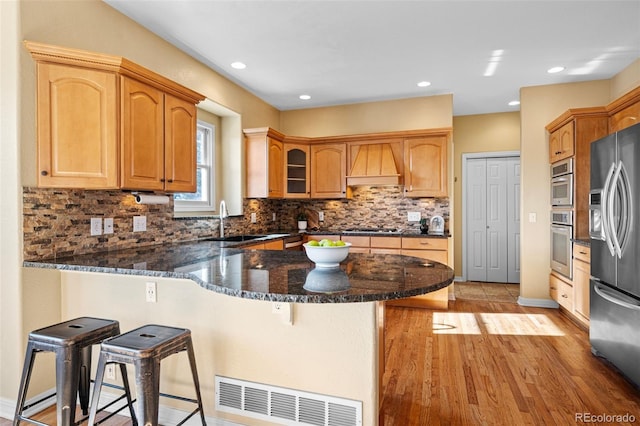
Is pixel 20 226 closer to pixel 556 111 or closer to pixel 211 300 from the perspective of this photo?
pixel 211 300

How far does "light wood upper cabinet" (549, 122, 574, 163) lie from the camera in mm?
3757

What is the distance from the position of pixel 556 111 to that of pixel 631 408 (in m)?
3.44

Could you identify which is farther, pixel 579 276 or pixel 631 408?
pixel 579 276

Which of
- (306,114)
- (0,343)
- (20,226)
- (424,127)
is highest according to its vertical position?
(306,114)

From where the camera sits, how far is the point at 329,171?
16.6ft

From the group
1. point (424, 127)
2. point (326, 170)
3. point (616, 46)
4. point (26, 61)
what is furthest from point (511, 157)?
point (26, 61)

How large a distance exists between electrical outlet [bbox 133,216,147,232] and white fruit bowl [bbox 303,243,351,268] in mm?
1787

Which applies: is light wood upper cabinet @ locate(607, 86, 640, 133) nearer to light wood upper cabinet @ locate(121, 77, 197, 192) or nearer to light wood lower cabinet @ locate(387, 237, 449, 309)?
light wood lower cabinet @ locate(387, 237, 449, 309)

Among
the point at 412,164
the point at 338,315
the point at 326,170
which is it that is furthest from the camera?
the point at 326,170

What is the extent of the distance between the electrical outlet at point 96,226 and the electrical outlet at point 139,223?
318 mm

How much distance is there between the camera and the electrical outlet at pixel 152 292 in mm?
2053

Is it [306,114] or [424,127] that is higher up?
[306,114]

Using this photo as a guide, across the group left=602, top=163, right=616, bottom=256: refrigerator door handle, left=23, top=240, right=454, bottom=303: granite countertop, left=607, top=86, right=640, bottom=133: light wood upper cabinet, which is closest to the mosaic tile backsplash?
left=23, top=240, right=454, bottom=303: granite countertop

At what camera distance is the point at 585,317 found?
3340 mm
